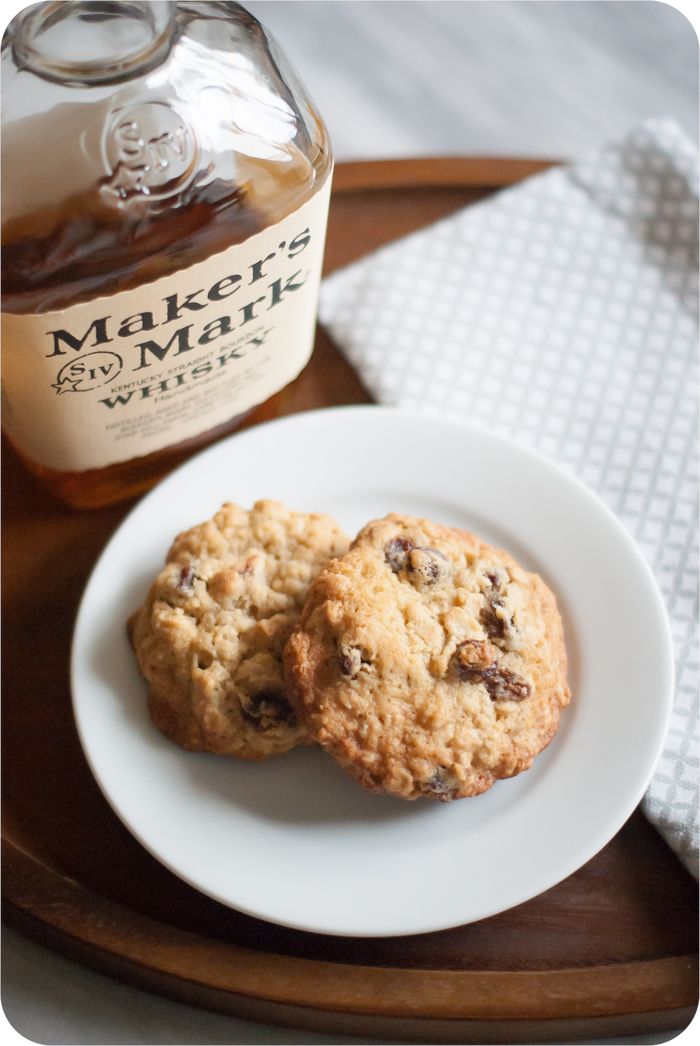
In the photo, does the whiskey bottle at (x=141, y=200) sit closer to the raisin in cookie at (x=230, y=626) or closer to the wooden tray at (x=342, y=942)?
the raisin in cookie at (x=230, y=626)

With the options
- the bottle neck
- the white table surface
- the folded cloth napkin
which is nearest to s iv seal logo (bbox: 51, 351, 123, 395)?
the bottle neck

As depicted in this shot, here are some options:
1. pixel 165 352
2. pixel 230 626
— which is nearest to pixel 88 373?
pixel 165 352

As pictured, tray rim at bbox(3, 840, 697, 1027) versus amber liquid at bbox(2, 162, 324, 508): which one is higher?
amber liquid at bbox(2, 162, 324, 508)

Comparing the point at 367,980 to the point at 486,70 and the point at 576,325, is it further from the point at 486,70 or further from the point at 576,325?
the point at 486,70

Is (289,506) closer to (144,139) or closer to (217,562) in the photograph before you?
(217,562)

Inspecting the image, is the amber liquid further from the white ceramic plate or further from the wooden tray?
the wooden tray

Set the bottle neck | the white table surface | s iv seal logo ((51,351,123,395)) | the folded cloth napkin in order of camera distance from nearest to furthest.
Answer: the bottle neck, s iv seal logo ((51,351,123,395)), the folded cloth napkin, the white table surface
